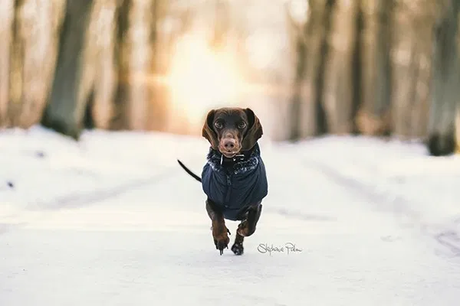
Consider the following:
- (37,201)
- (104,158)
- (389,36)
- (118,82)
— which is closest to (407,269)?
(37,201)

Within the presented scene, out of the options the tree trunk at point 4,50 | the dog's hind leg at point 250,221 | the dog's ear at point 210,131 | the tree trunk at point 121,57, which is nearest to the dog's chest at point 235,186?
the dog's hind leg at point 250,221

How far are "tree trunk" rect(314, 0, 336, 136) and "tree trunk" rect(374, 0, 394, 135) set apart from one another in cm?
531

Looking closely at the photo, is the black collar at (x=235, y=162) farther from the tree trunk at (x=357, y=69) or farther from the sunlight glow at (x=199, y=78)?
the sunlight glow at (x=199, y=78)

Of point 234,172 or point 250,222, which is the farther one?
point 250,222

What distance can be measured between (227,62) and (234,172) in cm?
4485

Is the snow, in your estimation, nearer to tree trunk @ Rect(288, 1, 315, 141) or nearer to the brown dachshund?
the brown dachshund

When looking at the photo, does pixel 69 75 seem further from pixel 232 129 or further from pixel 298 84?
pixel 298 84

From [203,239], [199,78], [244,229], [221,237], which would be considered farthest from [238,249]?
[199,78]

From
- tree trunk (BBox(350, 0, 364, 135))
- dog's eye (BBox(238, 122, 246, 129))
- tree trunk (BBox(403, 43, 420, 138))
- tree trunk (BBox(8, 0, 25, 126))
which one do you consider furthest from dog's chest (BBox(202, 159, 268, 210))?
tree trunk (BBox(403, 43, 420, 138))

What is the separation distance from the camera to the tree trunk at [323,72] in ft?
108

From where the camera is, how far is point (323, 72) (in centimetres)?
3456

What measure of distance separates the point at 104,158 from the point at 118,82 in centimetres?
1524

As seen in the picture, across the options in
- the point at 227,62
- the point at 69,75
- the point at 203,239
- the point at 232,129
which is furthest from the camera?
the point at 227,62

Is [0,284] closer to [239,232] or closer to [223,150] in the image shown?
[223,150]
